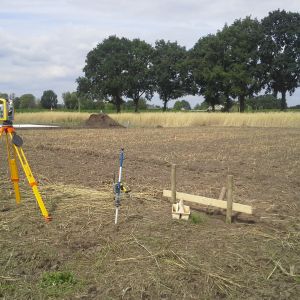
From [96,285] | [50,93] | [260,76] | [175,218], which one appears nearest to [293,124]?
[260,76]

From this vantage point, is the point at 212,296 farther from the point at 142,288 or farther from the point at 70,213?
the point at 70,213

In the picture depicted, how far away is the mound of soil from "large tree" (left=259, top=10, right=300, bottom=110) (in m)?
27.9

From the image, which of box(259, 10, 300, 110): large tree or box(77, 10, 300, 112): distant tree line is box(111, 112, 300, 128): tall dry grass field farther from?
box(259, 10, 300, 110): large tree

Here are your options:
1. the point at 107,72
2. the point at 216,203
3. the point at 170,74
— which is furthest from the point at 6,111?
the point at 107,72

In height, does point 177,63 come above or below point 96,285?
above

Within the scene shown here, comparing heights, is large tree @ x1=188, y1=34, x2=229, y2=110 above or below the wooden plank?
above

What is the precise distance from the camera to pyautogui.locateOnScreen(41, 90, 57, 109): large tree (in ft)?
306

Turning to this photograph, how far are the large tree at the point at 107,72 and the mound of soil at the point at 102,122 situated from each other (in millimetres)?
31972

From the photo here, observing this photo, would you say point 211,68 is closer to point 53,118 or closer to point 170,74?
point 170,74

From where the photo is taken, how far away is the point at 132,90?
7094 cm

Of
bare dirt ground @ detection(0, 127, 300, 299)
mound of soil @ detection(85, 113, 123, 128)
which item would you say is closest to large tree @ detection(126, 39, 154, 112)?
mound of soil @ detection(85, 113, 123, 128)

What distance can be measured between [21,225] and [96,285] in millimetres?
2112

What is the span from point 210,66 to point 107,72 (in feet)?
61.8

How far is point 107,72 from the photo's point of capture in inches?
2778
